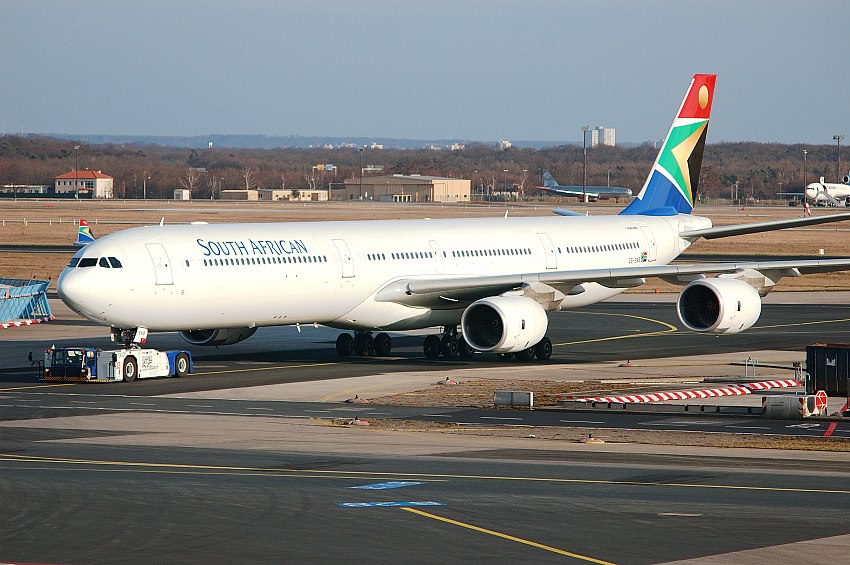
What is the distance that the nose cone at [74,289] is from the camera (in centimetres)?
3853

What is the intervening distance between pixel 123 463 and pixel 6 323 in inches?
1328

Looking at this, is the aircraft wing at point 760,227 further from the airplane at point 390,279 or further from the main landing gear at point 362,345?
the main landing gear at point 362,345

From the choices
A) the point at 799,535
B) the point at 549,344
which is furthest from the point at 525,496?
the point at 549,344

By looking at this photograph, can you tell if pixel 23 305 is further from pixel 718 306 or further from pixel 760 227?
pixel 760 227

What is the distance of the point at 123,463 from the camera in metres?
26.1

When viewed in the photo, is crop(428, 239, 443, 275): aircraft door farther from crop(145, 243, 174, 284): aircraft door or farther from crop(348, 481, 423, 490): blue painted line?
crop(348, 481, 423, 490): blue painted line

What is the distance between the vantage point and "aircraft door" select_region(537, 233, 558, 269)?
162 ft

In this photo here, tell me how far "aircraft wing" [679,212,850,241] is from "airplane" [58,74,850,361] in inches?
5.3

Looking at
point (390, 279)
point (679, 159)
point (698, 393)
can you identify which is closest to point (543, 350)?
point (390, 279)

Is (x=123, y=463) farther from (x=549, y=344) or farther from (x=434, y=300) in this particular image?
(x=549, y=344)

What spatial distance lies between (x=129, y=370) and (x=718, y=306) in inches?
732

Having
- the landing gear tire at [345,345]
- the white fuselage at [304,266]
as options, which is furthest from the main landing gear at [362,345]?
the white fuselage at [304,266]

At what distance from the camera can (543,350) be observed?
46.1 m

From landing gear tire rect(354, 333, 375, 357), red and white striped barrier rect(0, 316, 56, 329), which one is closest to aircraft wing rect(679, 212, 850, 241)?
landing gear tire rect(354, 333, 375, 357)
